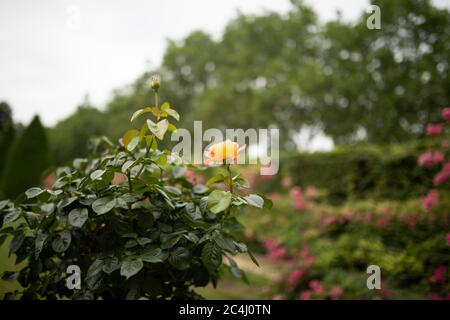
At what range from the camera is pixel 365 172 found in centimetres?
784

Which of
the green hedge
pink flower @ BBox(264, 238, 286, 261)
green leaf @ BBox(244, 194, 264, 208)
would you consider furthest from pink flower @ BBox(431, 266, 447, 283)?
green leaf @ BBox(244, 194, 264, 208)

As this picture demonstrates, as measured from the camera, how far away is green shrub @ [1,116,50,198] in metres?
9.27

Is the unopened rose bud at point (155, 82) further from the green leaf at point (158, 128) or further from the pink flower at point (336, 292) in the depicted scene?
the pink flower at point (336, 292)

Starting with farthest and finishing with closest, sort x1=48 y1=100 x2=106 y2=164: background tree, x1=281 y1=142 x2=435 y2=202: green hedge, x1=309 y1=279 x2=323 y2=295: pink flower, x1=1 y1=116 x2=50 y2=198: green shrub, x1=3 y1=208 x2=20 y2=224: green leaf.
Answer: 1. x1=48 y1=100 x2=106 y2=164: background tree
2. x1=1 y1=116 x2=50 y2=198: green shrub
3. x1=281 y1=142 x2=435 y2=202: green hedge
4. x1=309 y1=279 x2=323 y2=295: pink flower
5. x1=3 y1=208 x2=20 y2=224: green leaf

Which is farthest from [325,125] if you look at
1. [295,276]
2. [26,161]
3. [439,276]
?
[439,276]

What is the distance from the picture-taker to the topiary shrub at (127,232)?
1.46 metres

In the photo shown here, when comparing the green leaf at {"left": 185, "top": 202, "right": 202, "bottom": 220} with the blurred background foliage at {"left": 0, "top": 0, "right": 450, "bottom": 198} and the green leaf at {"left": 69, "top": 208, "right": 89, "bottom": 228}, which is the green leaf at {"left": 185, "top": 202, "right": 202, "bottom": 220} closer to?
→ the green leaf at {"left": 69, "top": 208, "right": 89, "bottom": 228}

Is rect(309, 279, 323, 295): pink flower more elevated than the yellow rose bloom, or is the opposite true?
the yellow rose bloom

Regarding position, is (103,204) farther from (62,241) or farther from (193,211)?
(193,211)

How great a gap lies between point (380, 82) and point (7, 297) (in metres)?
17.9

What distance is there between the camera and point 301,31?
24.4 meters

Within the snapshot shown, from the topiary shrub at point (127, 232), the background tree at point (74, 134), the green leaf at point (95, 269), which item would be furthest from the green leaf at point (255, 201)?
the background tree at point (74, 134)

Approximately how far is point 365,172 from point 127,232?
7170mm

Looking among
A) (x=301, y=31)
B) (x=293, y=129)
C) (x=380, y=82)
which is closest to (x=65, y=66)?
(x=380, y=82)
